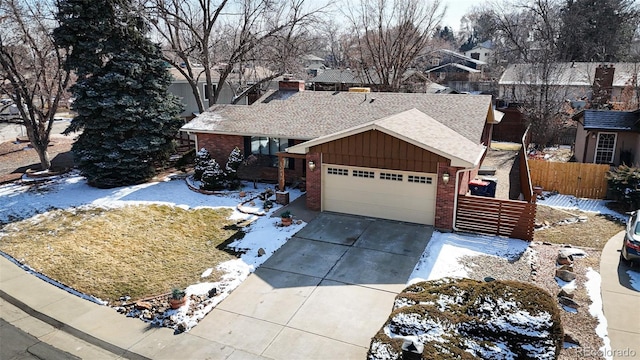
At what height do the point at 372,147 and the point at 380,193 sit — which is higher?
the point at 372,147

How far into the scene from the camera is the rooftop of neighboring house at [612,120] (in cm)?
2045

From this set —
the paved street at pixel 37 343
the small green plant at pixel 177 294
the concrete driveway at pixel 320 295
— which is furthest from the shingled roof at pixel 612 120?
the paved street at pixel 37 343

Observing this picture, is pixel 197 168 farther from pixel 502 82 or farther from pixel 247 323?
pixel 502 82

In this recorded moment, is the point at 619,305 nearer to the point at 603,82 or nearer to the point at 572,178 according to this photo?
the point at 572,178

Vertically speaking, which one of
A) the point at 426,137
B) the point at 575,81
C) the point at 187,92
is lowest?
the point at 426,137

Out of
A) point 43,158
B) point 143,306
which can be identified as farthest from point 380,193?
point 43,158

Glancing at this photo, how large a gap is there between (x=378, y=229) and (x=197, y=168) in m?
9.57

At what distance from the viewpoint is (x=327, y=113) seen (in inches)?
786

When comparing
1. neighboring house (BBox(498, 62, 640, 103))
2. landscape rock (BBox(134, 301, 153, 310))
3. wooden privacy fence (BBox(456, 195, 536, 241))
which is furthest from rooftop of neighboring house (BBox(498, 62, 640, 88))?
landscape rock (BBox(134, 301, 153, 310))

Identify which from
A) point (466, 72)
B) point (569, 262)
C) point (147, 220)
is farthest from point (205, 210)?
point (466, 72)

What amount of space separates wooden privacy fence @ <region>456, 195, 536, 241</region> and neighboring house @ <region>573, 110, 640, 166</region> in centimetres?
1058

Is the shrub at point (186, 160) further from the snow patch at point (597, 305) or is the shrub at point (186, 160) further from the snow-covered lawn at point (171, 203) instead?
the snow patch at point (597, 305)

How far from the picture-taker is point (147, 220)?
1489cm

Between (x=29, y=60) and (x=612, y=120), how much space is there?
1153 inches
